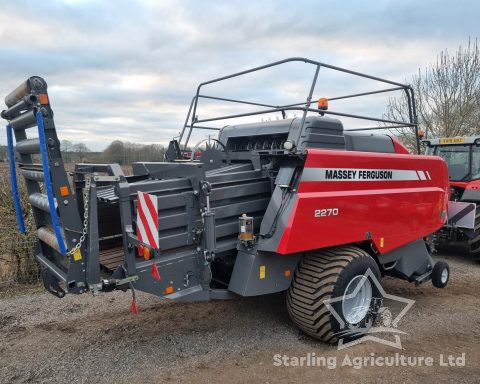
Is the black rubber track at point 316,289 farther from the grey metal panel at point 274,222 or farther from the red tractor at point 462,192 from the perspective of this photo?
the red tractor at point 462,192

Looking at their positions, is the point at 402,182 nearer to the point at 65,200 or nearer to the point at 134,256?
the point at 134,256

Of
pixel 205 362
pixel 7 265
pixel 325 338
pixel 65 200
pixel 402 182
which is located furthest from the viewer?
pixel 7 265

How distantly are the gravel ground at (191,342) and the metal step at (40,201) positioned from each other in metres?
1.29

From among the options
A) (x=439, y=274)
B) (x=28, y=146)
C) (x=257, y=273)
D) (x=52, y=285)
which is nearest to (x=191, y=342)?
(x=257, y=273)

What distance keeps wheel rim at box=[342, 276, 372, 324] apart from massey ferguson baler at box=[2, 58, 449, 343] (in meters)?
0.01

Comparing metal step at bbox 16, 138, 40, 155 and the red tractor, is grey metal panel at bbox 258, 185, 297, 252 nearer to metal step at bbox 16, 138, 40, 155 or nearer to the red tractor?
metal step at bbox 16, 138, 40, 155

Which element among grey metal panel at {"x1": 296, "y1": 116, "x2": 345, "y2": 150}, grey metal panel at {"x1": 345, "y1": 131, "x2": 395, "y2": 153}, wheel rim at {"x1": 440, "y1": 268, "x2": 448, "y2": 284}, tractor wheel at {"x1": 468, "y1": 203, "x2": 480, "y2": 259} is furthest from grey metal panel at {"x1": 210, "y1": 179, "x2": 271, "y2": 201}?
tractor wheel at {"x1": 468, "y1": 203, "x2": 480, "y2": 259}

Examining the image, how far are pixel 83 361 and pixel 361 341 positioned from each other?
2460mm

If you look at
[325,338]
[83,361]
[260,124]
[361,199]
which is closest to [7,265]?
[83,361]

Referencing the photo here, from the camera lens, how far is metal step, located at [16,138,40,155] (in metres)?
3.09

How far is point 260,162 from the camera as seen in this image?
12.9ft

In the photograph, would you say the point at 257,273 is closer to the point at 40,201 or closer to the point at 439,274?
the point at 40,201

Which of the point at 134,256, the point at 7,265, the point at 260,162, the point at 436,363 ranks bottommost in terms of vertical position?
the point at 436,363

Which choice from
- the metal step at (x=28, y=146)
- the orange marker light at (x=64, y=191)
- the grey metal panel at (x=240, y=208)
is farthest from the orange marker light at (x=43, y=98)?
the grey metal panel at (x=240, y=208)
